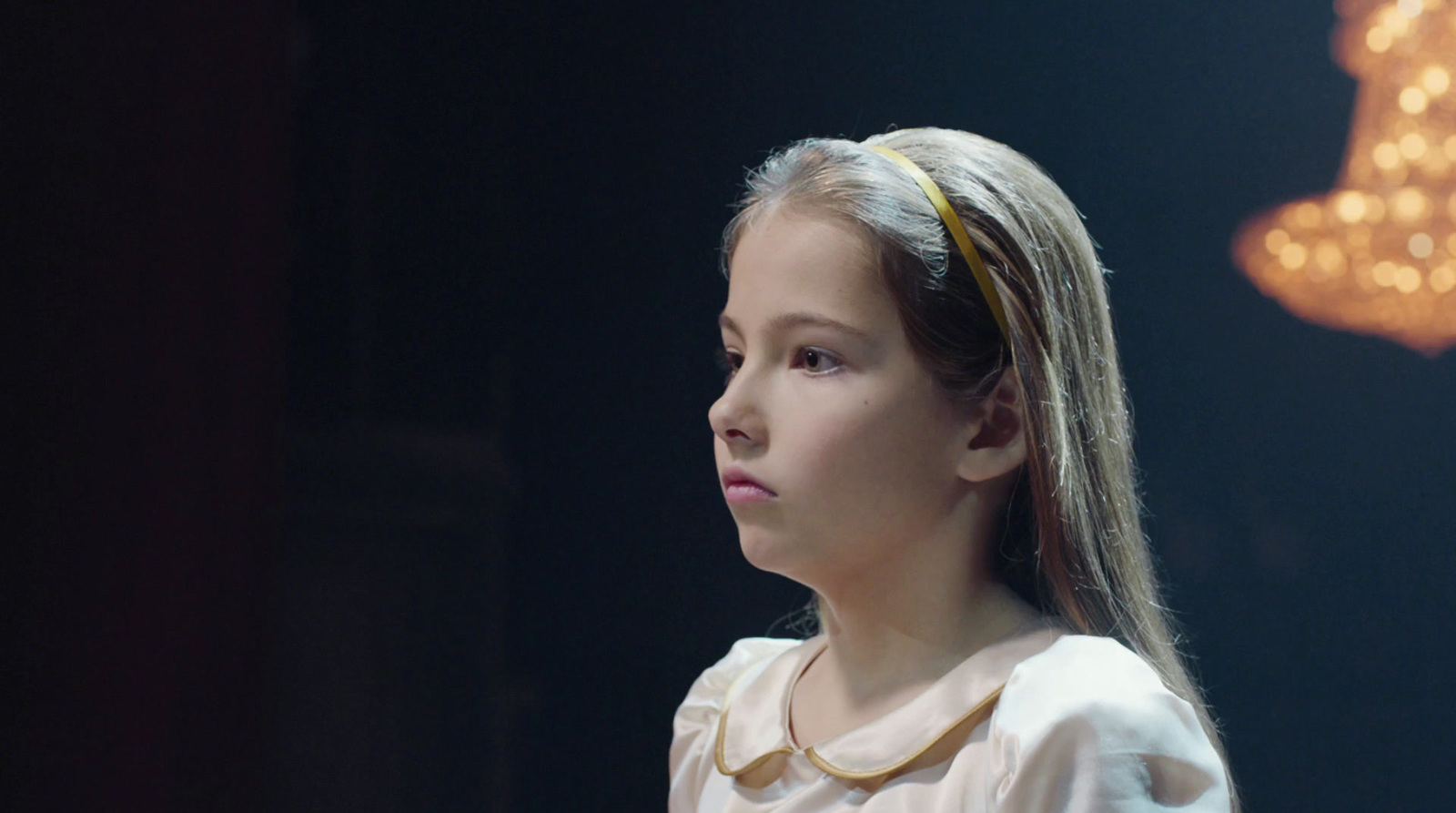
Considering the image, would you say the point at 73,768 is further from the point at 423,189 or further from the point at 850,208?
the point at 850,208

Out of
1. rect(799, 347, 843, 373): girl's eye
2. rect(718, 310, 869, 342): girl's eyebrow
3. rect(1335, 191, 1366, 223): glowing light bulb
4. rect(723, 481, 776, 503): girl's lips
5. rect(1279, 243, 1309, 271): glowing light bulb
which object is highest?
rect(1335, 191, 1366, 223): glowing light bulb

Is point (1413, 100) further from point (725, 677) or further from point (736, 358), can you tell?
point (725, 677)

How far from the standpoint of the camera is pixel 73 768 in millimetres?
1192

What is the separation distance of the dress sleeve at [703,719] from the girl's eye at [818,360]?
1.25ft

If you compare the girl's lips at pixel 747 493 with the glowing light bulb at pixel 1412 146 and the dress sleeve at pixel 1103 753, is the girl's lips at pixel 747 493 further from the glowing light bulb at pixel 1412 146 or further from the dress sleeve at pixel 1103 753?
the glowing light bulb at pixel 1412 146

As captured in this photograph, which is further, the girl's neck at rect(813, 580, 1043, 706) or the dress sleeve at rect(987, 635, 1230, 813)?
the girl's neck at rect(813, 580, 1043, 706)

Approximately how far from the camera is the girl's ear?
3.32ft

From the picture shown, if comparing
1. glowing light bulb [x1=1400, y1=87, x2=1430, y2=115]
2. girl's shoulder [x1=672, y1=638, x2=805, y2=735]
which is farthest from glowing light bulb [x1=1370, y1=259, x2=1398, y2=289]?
girl's shoulder [x1=672, y1=638, x2=805, y2=735]

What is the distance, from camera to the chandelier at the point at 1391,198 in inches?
46.1

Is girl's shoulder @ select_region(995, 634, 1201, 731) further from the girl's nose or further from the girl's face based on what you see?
the girl's nose

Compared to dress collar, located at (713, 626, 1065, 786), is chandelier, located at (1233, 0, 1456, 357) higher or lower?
higher

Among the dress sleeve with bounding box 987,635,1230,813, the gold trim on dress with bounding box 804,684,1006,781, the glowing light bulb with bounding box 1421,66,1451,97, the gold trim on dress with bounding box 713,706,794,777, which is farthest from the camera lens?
the glowing light bulb with bounding box 1421,66,1451,97

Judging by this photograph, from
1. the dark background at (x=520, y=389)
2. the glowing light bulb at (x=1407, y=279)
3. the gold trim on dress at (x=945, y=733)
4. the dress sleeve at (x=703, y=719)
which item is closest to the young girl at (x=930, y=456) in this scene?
the gold trim on dress at (x=945, y=733)

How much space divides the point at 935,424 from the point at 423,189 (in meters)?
0.65
